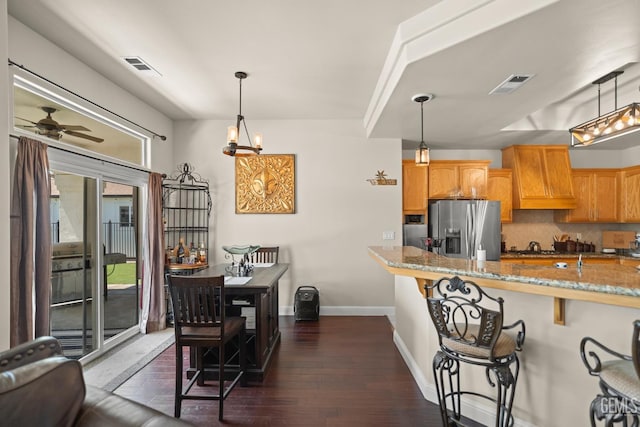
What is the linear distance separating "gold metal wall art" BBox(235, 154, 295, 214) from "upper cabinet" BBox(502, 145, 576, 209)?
3577mm

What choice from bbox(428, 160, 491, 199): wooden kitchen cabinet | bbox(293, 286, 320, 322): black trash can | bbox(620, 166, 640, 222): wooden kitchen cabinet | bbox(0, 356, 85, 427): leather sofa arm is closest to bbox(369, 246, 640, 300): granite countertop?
bbox(0, 356, 85, 427): leather sofa arm

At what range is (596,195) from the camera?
490 cm

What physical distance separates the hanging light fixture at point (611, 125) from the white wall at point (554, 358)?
2.06m

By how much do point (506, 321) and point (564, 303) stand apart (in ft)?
1.17

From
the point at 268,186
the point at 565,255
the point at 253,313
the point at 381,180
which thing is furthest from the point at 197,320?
the point at 565,255

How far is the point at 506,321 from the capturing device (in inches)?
78.8

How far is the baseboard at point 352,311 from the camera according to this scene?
4.56 m

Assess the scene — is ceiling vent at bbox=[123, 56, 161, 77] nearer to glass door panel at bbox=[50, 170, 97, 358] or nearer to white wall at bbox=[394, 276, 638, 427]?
glass door panel at bbox=[50, 170, 97, 358]

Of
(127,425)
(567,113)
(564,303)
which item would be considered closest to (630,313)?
(564,303)

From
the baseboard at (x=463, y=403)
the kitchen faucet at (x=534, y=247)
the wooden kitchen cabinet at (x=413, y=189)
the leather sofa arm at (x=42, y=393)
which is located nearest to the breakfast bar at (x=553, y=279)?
the baseboard at (x=463, y=403)

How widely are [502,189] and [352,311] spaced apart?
121 inches

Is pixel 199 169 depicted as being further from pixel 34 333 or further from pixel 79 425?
pixel 79 425

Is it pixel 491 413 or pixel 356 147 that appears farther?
pixel 356 147

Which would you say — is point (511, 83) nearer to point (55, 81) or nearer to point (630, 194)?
point (630, 194)
